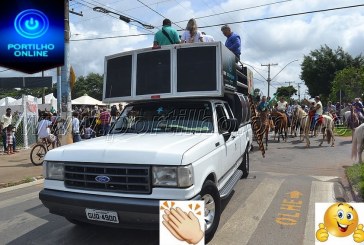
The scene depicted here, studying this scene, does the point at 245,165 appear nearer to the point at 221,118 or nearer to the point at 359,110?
the point at 221,118

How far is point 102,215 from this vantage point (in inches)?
171

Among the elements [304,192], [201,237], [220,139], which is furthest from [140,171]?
[304,192]

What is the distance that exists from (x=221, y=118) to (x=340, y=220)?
2.82 meters

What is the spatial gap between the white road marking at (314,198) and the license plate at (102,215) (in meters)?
2.53

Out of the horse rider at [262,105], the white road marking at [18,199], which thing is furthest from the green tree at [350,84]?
the white road marking at [18,199]

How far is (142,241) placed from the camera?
4.94 meters

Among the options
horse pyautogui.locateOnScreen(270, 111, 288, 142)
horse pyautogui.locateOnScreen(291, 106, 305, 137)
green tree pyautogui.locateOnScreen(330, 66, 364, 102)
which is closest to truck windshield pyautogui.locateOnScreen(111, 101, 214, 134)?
horse pyautogui.locateOnScreen(270, 111, 288, 142)

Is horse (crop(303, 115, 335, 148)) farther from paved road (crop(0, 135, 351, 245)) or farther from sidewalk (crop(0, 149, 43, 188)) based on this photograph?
sidewalk (crop(0, 149, 43, 188))

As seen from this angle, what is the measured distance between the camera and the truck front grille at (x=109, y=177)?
4.29m

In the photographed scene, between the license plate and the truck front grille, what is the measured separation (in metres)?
0.27

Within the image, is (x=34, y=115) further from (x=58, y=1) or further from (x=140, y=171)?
(x=140, y=171)

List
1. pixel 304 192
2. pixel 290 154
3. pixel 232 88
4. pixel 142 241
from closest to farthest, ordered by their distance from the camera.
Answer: pixel 142 241, pixel 232 88, pixel 304 192, pixel 290 154

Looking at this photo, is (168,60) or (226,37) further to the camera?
(226,37)

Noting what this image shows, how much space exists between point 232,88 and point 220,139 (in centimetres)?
170
